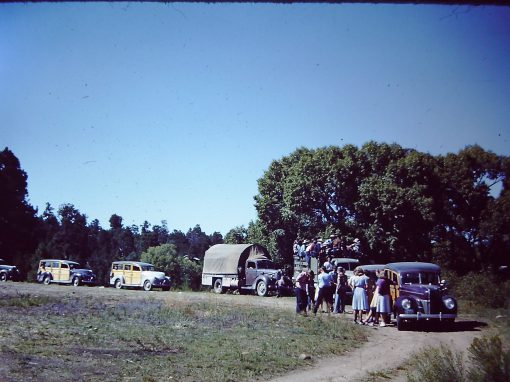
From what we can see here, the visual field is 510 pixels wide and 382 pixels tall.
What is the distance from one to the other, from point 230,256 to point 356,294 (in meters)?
14.6

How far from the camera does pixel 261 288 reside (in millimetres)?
24297

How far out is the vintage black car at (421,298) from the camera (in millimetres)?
12109

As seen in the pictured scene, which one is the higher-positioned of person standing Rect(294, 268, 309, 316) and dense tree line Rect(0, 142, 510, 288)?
dense tree line Rect(0, 142, 510, 288)

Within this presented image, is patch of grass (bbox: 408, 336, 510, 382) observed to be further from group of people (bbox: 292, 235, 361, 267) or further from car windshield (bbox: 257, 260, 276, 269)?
car windshield (bbox: 257, 260, 276, 269)

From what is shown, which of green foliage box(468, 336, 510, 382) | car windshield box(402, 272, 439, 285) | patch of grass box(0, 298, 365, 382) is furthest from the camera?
car windshield box(402, 272, 439, 285)

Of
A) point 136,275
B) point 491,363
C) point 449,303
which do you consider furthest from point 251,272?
point 491,363

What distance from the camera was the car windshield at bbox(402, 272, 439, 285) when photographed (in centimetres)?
1330

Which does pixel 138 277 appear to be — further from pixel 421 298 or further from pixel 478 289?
pixel 478 289

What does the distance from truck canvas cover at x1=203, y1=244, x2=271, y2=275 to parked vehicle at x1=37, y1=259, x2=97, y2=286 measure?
10.4 meters

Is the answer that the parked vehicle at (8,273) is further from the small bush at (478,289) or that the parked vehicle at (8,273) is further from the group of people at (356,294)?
the small bush at (478,289)

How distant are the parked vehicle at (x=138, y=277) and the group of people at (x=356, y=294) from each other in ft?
50.0

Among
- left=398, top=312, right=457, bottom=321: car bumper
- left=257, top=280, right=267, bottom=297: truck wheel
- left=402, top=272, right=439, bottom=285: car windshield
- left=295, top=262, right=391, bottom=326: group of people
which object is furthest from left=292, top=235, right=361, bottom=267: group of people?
left=398, top=312, right=457, bottom=321: car bumper

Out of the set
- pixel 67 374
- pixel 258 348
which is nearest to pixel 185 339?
pixel 258 348

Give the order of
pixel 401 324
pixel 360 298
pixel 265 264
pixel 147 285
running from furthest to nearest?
pixel 147 285 → pixel 265 264 → pixel 360 298 → pixel 401 324
